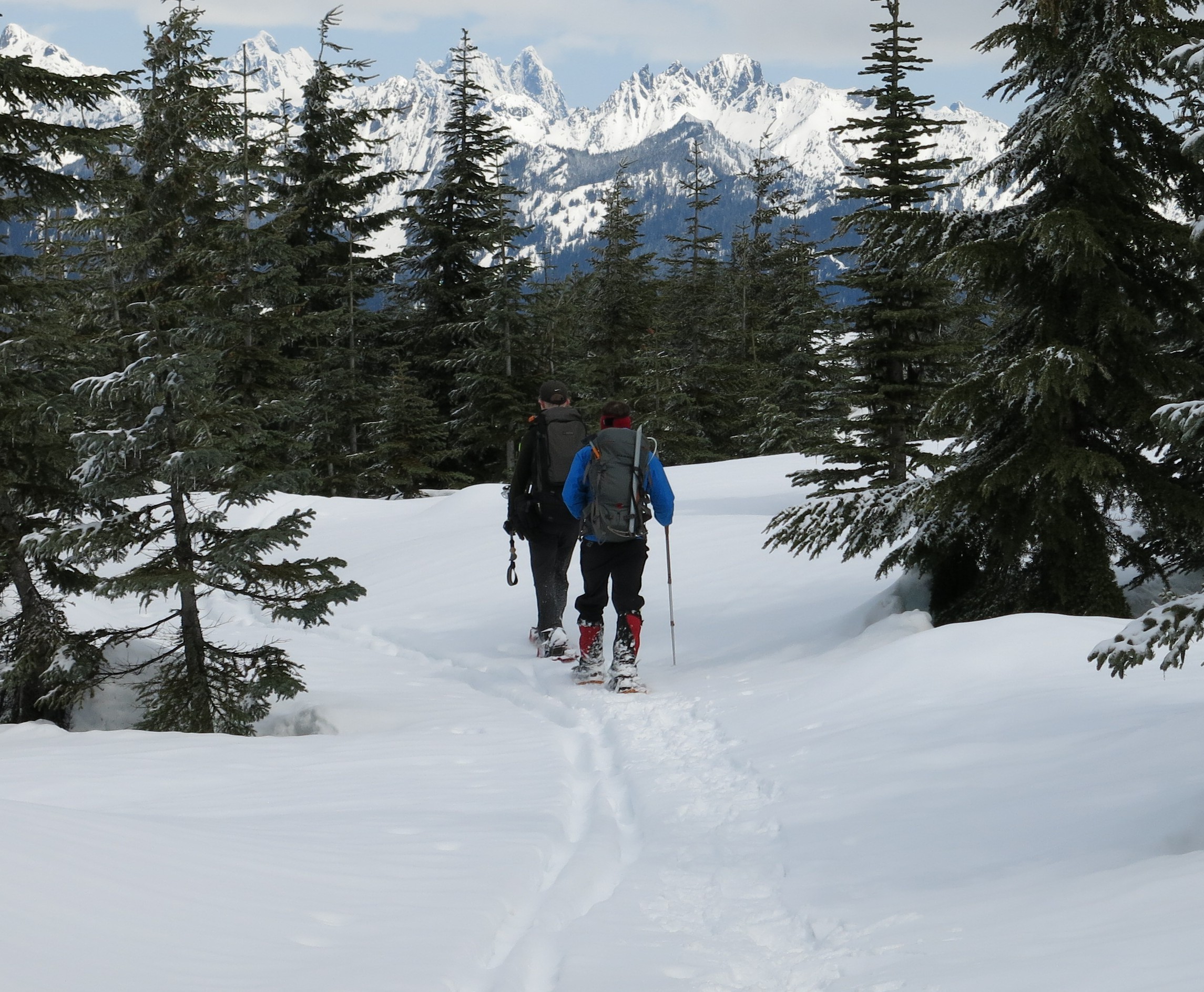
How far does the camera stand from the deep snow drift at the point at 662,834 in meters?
3.10

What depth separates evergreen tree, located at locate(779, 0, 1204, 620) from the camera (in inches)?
286

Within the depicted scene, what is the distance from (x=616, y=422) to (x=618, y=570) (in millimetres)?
1336

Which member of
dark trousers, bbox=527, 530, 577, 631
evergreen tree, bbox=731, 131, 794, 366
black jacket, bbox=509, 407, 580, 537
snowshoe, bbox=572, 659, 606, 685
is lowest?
snowshoe, bbox=572, 659, 606, 685

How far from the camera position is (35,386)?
28.1ft

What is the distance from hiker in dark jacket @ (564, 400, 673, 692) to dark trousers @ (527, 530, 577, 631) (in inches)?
43.8

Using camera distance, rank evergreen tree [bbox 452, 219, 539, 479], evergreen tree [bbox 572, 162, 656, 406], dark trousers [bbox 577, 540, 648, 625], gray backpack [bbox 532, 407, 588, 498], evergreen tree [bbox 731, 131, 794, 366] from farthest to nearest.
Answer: evergreen tree [bbox 731, 131, 794, 366], evergreen tree [bbox 572, 162, 656, 406], evergreen tree [bbox 452, 219, 539, 479], gray backpack [bbox 532, 407, 588, 498], dark trousers [bbox 577, 540, 648, 625]

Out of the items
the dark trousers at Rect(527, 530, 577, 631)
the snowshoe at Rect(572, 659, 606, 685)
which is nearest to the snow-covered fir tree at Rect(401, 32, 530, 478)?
the dark trousers at Rect(527, 530, 577, 631)

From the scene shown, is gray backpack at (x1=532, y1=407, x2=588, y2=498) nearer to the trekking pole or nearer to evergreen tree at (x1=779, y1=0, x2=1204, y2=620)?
the trekking pole

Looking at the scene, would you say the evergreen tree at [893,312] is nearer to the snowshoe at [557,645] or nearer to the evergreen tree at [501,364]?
the snowshoe at [557,645]

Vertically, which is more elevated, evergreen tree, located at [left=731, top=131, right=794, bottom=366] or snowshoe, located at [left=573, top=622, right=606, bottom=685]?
evergreen tree, located at [left=731, top=131, right=794, bottom=366]

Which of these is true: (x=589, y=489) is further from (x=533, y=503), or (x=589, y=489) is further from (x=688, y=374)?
(x=688, y=374)

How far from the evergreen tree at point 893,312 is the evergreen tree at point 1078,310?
4554mm

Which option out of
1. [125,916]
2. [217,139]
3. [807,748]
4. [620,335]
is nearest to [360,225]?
[217,139]

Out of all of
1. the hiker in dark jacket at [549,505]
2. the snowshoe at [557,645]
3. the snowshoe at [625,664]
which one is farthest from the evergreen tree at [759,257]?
the snowshoe at [625,664]
